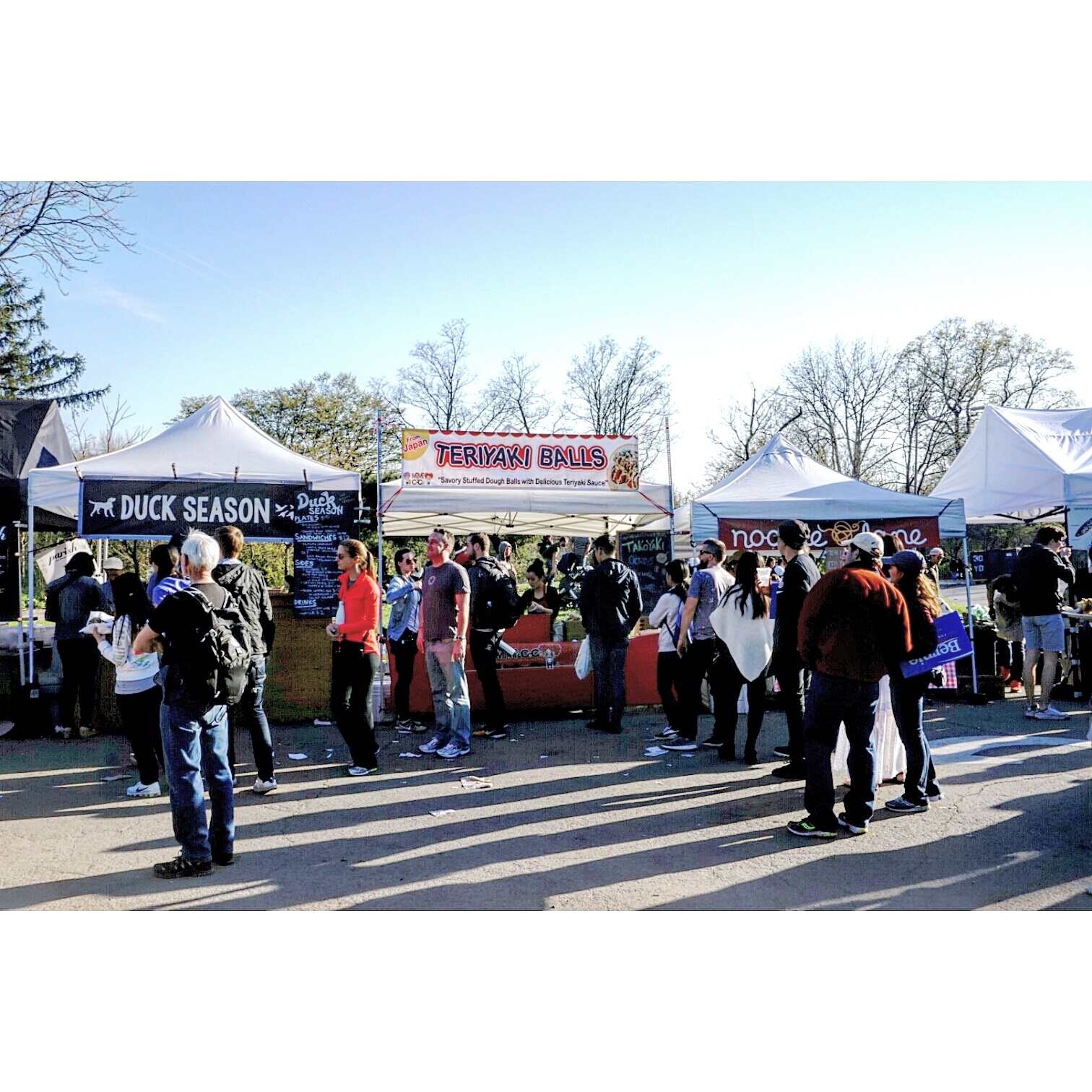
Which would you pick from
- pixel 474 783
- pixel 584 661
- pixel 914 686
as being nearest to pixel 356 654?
pixel 474 783

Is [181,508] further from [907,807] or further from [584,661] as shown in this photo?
[907,807]

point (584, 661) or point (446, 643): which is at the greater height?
point (446, 643)

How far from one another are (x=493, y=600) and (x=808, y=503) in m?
4.20

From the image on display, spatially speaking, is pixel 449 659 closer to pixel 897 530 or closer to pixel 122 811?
pixel 122 811

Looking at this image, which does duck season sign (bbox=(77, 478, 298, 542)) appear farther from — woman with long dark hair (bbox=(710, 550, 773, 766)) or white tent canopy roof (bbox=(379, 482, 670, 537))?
woman with long dark hair (bbox=(710, 550, 773, 766))

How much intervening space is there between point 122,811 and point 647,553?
46.0 ft

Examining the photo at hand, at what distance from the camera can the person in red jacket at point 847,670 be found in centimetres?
492

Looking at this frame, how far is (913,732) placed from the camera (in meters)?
5.64

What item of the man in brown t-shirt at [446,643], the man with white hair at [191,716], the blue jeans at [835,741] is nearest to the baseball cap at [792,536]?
the blue jeans at [835,741]

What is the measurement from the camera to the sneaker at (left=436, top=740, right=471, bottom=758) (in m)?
7.12

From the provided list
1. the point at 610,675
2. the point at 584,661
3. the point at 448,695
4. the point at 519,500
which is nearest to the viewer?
the point at 448,695

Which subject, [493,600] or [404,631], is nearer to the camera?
[493,600]

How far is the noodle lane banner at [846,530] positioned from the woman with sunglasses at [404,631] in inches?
147

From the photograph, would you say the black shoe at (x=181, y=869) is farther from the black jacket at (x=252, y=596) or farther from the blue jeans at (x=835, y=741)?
the blue jeans at (x=835, y=741)
